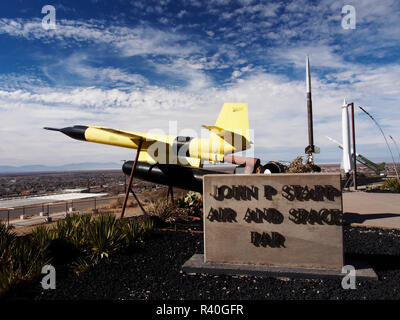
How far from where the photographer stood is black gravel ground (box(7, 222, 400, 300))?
499 cm

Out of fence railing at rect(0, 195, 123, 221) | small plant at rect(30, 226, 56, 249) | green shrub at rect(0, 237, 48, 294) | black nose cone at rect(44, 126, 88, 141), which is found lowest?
fence railing at rect(0, 195, 123, 221)

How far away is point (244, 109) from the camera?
12344 millimetres

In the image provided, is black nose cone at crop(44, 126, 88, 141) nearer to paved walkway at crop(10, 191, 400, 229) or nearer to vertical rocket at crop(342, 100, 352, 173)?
paved walkway at crop(10, 191, 400, 229)

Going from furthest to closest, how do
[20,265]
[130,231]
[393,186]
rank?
1. [393,186]
2. [130,231]
3. [20,265]

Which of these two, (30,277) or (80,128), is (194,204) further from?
(30,277)

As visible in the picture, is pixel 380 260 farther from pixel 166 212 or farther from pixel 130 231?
pixel 166 212

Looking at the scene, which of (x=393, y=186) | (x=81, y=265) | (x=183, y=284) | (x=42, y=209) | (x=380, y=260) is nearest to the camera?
(x=183, y=284)

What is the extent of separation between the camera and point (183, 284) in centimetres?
551

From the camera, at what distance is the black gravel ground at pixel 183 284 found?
499cm

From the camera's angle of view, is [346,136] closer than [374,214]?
A: No

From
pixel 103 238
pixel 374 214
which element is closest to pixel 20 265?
pixel 103 238

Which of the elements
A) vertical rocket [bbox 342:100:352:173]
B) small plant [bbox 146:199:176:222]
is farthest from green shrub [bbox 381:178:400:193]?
small plant [bbox 146:199:176:222]

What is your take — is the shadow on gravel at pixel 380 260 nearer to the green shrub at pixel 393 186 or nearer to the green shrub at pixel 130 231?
the green shrub at pixel 130 231
